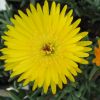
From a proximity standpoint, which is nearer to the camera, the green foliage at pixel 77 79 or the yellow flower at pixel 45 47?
the yellow flower at pixel 45 47

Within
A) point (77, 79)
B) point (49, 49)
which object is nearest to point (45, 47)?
point (49, 49)

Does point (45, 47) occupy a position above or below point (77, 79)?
above

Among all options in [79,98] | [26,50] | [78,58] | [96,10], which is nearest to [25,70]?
[26,50]

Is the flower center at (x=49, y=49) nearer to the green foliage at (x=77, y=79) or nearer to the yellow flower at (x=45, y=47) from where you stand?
the yellow flower at (x=45, y=47)

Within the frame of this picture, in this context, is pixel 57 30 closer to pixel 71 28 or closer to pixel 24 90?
pixel 71 28

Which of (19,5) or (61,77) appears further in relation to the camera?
(19,5)

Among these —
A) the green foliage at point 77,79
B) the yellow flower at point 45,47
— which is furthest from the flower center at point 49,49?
the green foliage at point 77,79

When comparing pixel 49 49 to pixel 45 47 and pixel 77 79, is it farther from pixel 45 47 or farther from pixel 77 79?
pixel 77 79
